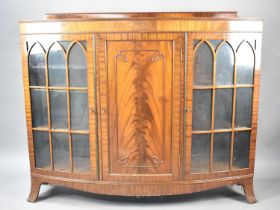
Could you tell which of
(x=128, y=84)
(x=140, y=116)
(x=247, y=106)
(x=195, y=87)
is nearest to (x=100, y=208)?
(x=140, y=116)

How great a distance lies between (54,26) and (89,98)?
0.48 meters

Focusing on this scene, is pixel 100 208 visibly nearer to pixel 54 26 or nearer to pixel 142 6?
pixel 54 26

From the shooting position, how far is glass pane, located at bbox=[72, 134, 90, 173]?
7.54ft

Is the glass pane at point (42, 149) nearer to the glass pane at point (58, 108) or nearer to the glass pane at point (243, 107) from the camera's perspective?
the glass pane at point (58, 108)

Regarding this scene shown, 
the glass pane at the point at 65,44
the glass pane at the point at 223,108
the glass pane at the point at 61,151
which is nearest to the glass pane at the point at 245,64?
the glass pane at the point at 223,108

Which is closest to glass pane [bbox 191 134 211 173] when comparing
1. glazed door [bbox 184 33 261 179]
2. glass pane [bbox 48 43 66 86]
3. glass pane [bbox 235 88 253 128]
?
glazed door [bbox 184 33 261 179]

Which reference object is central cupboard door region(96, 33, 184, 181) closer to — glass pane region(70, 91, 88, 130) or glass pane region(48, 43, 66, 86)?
glass pane region(70, 91, 88, 130)

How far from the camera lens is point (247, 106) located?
230 cm

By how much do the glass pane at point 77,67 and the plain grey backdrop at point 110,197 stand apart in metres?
0.80

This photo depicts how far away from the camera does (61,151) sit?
92.7 inches

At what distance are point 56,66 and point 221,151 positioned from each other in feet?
3.91

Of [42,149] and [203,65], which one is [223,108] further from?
[42,149]

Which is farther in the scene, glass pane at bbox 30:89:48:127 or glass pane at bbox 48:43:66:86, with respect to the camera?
glass pane at bbox 30:89:48:127

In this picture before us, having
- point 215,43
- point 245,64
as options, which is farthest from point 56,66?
point 245,64
